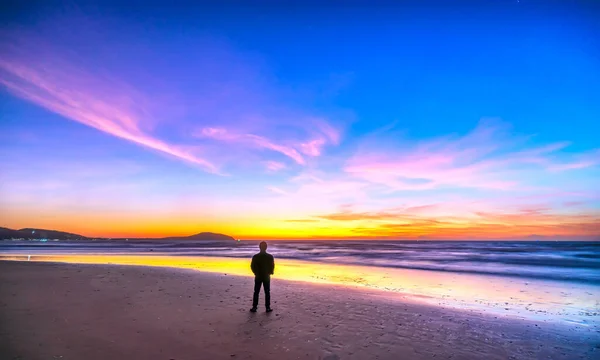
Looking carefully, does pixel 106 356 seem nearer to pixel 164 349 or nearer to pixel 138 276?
pixel 164 349

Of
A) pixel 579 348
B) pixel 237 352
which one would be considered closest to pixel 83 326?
pixel 237 352

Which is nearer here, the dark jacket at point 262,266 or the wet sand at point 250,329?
the wet sand at point 250,329

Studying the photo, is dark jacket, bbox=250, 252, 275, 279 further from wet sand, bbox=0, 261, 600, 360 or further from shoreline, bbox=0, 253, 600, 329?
shoreline, bbox=0, 253, 600, 329

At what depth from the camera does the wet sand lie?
768 centimetres

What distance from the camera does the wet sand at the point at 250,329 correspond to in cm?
768

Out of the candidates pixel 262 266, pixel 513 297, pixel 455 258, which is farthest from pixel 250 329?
pixel 455 258

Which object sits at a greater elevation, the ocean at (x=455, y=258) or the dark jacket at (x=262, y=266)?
the dark jacket at (x=262, y=266)

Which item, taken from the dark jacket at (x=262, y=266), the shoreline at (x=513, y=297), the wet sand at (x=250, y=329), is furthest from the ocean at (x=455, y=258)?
the dark jacket at (x=262, y=266)

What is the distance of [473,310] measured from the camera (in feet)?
44.0

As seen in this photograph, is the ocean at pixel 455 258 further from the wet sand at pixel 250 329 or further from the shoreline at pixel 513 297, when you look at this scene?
the wet sand at pixel 250 329

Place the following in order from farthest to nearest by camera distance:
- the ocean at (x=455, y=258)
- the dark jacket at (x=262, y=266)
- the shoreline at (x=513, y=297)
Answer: the ocean at (x=455, y=258) → the shoreline at (x=513, y=297) → the dark jacket at (x=262, y=266)

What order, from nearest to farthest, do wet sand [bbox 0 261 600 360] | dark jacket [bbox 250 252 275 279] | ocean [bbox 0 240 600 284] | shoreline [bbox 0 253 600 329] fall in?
wet sand [bbox 0 261 600 360] → dark jacket [bbox 250 252 275 279] → shoreline [bbox 0 253 600 329] → ocean [bbox 0 240 600 284]

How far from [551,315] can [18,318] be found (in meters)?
17.3

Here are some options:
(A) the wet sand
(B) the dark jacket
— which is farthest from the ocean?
(B) the dark jacket
